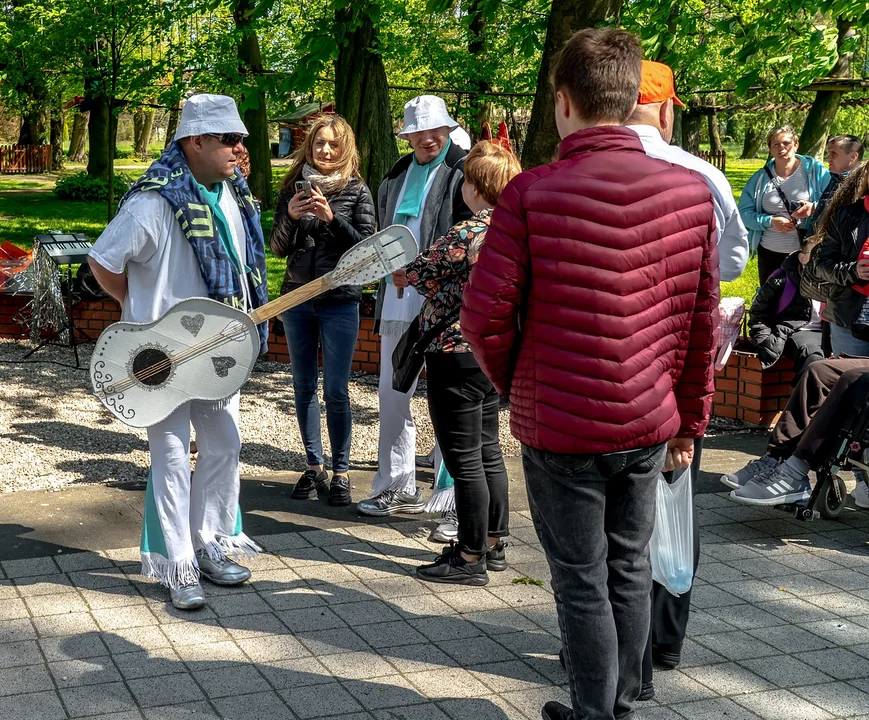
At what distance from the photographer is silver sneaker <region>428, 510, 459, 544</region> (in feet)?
17.8

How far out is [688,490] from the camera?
12.5ft

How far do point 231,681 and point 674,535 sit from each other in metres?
1.61

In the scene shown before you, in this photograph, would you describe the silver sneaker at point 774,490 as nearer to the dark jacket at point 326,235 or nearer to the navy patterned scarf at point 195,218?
the dark jacket at point 326,235

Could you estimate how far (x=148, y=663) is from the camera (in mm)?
4004

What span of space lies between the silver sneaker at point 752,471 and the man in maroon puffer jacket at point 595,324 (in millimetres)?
2623

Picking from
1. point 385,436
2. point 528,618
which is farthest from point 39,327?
point 528,618

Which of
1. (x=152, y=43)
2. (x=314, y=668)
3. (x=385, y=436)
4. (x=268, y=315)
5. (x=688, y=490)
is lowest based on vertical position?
(x=314, y=668)

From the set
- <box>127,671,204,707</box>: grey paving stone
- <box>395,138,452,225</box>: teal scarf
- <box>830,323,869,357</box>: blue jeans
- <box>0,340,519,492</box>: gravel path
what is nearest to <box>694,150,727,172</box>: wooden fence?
<box>0,340,519,492</box>: gravel path

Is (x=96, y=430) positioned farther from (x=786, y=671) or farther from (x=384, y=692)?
(x=786, y=671)

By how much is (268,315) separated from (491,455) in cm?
122

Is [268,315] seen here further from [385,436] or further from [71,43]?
[71,43]

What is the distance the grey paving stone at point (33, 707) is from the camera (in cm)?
357

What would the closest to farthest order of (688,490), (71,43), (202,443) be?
(688,490) → (202,443) → (71,43)

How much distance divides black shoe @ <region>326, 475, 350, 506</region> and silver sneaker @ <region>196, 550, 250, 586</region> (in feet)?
3.83
